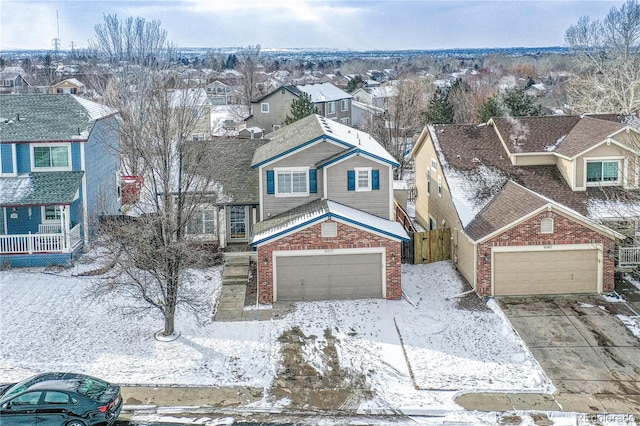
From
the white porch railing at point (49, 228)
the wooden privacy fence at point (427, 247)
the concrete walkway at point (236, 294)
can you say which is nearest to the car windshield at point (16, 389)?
the concrete walkway at point (236, 294)

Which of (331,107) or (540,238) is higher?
(331,107)

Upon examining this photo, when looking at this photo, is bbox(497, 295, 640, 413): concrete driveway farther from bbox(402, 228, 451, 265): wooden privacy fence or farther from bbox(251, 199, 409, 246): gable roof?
bbox(251, 199, 409, 246): gable roof

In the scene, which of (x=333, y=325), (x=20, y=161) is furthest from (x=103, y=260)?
(x=333, y=325)

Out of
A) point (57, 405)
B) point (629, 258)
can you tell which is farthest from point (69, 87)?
point (57, 405)

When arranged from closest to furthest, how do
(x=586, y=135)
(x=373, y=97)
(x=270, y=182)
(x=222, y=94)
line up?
(x=270, y=182) < (x=586, y=135) < (x=373, y=97) < (x=222, y=94)

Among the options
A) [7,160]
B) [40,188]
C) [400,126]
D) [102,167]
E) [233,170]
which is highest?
[400,126]

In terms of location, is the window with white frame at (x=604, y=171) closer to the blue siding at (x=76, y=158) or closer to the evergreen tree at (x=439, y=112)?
the blue siding at (x=76, y=158)

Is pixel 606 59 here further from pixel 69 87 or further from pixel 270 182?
pixel 69 87
